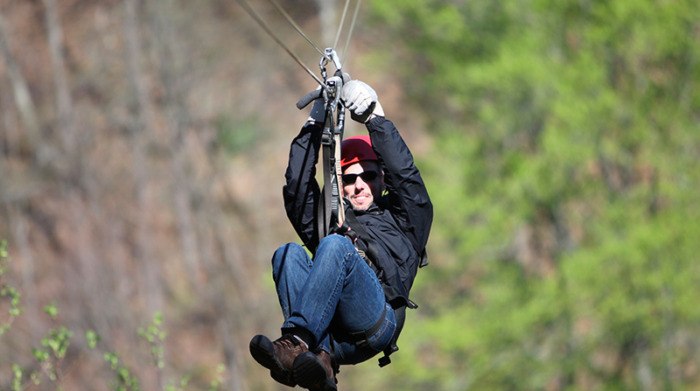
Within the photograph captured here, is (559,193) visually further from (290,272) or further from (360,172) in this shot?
(290,272)

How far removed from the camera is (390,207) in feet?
13.2

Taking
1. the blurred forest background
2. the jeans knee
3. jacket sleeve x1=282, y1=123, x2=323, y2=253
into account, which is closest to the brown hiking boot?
the jeans knee

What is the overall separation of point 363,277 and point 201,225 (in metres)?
14.0

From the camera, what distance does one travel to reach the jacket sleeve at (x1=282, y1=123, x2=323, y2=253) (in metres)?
3.86

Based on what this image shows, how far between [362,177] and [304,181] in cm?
29

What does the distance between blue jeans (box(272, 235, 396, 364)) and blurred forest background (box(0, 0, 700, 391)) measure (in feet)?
13.4

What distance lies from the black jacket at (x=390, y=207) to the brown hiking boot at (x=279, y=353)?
562 mm

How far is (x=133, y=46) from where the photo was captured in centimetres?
1811

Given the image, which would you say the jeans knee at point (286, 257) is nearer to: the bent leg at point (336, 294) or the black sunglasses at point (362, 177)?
the bent leg at point (336, 294)

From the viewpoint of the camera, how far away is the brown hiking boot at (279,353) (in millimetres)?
3293

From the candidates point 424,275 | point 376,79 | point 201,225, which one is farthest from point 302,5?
point 424,275

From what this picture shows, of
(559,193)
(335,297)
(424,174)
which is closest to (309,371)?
(335,297)

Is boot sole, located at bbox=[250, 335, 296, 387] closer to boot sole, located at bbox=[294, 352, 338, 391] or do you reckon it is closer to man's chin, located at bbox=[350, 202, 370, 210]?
boot sole, located at bbox=[294, 352, 338, 391]

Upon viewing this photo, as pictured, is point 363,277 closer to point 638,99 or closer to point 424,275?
point 638,99
